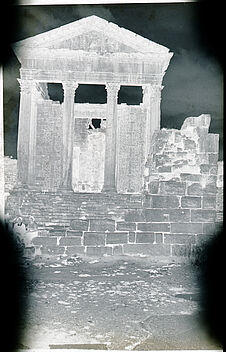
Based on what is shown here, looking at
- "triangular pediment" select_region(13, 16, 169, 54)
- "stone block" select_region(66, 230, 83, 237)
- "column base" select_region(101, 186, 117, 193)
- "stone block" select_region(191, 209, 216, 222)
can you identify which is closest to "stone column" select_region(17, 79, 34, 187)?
"triangular pediment" select_region(13, 16, 169, 54)

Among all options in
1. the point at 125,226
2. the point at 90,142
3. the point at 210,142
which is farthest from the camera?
the point at 90,142

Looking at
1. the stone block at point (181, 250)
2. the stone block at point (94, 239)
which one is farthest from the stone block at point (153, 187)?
the stone block at point (94, 239)

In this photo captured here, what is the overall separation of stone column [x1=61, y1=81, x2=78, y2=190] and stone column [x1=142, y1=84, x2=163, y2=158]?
89cm

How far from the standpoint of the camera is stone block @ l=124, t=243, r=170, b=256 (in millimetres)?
5273

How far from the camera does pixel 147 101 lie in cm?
528

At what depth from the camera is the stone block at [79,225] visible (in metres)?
5.29

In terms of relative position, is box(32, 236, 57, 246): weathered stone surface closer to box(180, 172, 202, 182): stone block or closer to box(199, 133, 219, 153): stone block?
box(180, 172, 202, 182): stone block

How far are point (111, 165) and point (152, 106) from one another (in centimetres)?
88

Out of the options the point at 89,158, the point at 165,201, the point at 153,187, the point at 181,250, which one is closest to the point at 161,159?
the point at 153,187

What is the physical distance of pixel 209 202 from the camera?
5281 millimetres

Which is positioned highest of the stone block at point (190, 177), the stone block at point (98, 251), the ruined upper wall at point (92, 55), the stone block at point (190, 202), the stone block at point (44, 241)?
the ruined upper wall at point (92, 55)

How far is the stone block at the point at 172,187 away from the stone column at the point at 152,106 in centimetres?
45

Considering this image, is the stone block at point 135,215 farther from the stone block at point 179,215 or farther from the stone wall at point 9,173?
the stone wall at point 9,173

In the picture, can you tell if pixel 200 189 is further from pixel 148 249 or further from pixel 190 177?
pixel 148 249
